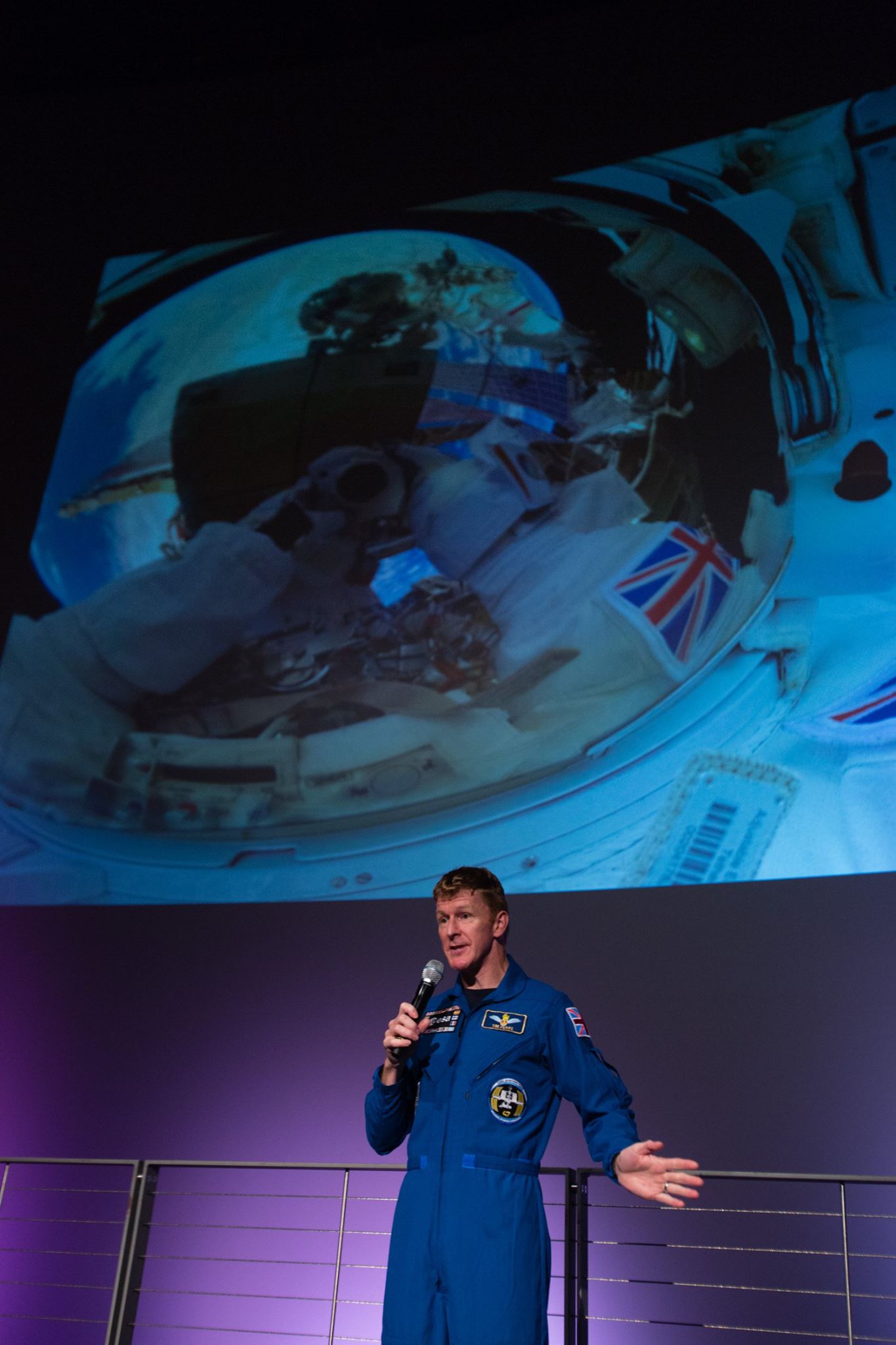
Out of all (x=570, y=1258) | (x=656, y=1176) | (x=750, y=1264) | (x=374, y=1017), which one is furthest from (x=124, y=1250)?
(x=750, y=1264)

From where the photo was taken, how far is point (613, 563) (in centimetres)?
452

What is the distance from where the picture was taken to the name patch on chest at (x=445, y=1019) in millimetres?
2547

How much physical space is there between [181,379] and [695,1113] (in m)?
3.72

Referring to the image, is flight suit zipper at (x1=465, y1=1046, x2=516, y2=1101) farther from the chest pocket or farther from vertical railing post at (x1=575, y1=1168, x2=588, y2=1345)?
vertical railing post at (x1=575, y1=1168, x2=588, y2=1345)

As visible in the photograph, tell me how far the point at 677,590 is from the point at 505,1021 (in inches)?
89.5

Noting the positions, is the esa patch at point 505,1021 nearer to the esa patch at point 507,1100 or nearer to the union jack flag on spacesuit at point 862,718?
the esa patch at point 507,1100

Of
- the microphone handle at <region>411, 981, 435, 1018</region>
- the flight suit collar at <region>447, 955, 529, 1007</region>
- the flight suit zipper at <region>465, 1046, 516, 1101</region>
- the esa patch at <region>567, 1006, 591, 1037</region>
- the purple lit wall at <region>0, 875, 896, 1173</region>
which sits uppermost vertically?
the purple lit wall at <region>0, 875, 896, 1173</region>

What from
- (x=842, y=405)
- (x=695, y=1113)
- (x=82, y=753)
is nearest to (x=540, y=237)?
(x=842, y=405)

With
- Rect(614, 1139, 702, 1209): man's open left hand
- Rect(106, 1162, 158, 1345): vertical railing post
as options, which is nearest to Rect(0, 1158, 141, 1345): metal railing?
Rect(106, 1162, 158, 1345): vertical railing post

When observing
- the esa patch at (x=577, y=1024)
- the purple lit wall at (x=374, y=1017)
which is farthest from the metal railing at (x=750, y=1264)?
the esa patch at (x=577, y=1024)

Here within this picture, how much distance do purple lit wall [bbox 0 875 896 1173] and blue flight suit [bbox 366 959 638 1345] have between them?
145 centimetres

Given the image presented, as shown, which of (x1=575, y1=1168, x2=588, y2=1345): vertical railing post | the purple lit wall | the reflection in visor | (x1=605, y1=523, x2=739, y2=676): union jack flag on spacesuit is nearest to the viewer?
(x1=575, y1=1168, x2=588, y2=1345): vertical railing post

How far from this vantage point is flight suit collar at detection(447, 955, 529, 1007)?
8.29ft

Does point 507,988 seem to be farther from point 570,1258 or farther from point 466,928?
point 570,1258
